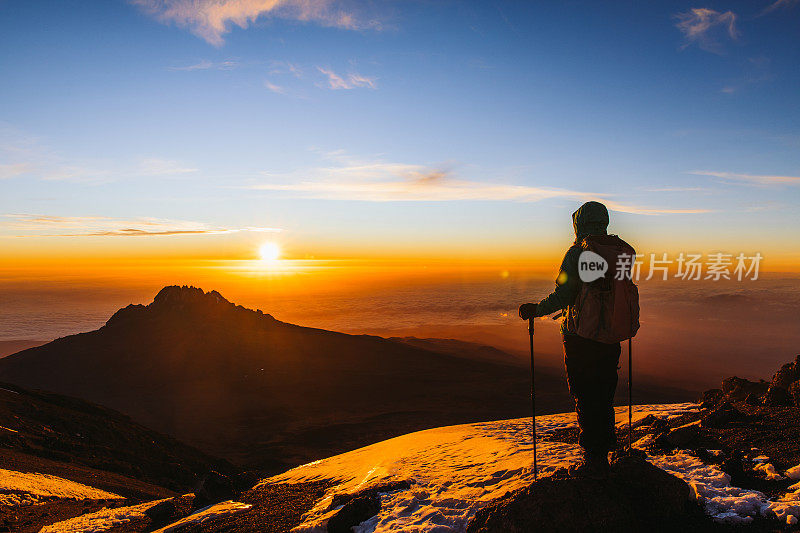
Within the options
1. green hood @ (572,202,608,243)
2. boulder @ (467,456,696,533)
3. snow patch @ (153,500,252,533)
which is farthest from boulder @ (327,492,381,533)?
green hood @ (572,202,608,243)

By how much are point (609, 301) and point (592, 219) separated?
2.96 feet

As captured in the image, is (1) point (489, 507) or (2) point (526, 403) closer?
(1) point (489, 507)

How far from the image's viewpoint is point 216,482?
9125 mm

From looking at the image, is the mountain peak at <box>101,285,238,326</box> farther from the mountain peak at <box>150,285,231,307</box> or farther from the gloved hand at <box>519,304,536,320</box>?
the gloved hand at <box>519,304,536,320</box>

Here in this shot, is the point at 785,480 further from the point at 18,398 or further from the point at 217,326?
the point at 217,326

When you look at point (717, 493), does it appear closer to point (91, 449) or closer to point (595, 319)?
point (595, 319)

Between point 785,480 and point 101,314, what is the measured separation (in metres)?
171

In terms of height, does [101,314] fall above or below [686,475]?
below

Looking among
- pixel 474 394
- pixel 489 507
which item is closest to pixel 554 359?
pixel 474 394

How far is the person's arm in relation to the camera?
4449 mm

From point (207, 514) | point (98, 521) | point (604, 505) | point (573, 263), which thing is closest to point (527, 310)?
point (573, 263)

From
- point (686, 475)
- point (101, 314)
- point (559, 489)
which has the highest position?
point (559, 489)

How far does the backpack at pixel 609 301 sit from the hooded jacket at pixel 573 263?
0.34 feet

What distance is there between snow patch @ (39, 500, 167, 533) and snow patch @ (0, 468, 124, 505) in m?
2.36
